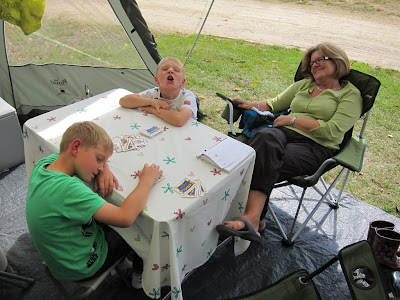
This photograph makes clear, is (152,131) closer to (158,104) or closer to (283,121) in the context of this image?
(158,104)

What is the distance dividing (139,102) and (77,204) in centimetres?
92

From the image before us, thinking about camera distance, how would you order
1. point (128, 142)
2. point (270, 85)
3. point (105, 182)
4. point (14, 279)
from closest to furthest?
point (105, 182)
point (128, 142)
point (14, 279)
point (270, 85)

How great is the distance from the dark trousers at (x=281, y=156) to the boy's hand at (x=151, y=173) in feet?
2.60

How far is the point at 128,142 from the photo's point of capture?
1.75 m

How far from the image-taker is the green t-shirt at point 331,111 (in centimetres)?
234

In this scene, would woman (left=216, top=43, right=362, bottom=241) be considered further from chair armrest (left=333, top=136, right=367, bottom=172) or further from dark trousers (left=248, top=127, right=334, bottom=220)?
chair armrest (left=333, top=136, right=367, bottom=172)

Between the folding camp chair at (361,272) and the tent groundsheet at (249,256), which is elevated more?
the folding camp chair at (361,272)

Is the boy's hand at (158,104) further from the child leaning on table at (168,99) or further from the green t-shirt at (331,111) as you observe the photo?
the green t-shirt at (331,111)

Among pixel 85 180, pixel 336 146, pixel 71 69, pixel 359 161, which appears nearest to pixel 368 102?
pixel 336 146

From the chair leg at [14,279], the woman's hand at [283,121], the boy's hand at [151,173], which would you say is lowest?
the chair leg at [14,279]

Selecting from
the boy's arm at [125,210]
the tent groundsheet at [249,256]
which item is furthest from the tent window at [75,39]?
the boy's arm at [125,210]

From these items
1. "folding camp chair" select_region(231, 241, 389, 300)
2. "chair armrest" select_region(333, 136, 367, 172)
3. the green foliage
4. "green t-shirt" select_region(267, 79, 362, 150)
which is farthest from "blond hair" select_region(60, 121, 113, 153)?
the green foliage

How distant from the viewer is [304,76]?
2.74m

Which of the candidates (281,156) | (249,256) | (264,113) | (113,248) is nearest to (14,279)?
(113,248)
